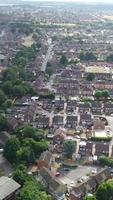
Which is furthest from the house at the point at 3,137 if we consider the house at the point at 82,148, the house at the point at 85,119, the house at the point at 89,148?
the house at the point at 85,119

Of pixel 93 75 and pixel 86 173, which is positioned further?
pixel 93 75

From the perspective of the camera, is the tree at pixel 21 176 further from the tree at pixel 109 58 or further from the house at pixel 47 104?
the tree at pixel 109 58

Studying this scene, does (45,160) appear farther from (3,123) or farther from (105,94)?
(105,94)

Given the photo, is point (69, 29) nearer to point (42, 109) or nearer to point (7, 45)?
point (7, 45)

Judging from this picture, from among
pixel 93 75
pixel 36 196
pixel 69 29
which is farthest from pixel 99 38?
pixel 36 196

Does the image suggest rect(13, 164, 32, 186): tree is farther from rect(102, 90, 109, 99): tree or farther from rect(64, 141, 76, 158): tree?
rect(102, 90, 109, 99): tree

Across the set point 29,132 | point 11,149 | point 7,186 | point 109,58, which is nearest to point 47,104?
point 29,132
